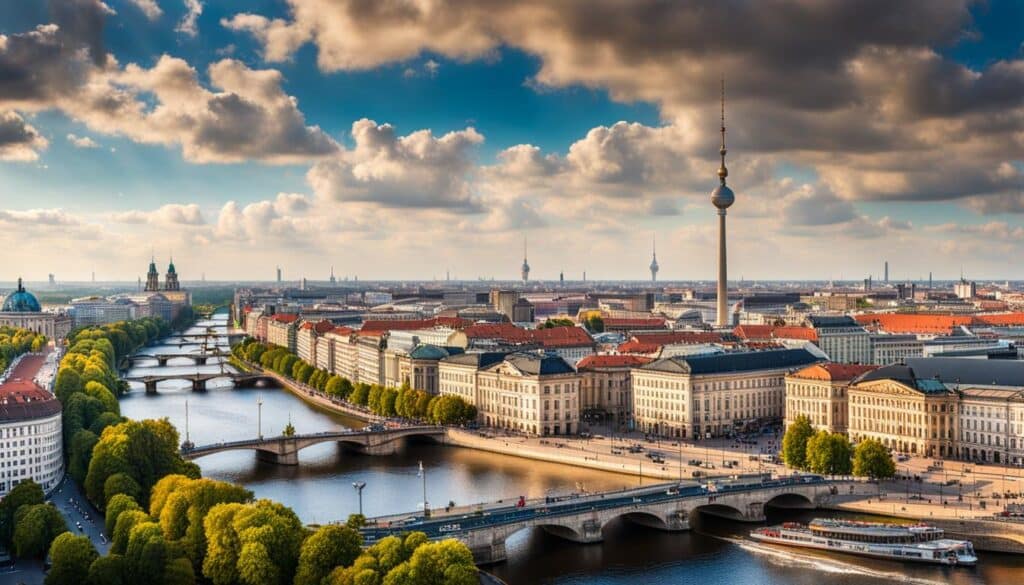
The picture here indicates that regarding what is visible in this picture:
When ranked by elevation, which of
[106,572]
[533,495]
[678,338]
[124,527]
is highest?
[678,338]

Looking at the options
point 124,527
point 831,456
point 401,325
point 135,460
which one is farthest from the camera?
point 401,325

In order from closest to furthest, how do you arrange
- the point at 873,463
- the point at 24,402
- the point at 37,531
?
the point at 37,531
the point at 873,463
the point at 24,402

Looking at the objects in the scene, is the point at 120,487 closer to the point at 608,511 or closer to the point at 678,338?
the point at 608,511

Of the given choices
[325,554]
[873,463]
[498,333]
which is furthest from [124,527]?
[498,333]

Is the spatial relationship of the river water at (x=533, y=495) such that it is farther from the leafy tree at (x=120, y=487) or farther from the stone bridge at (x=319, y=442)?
the leafy tree at (x=120, y=487)

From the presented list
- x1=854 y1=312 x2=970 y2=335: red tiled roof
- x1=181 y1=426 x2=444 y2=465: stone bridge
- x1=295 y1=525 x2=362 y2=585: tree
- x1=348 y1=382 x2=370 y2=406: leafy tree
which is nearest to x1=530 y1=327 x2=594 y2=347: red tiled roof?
x1=348 y1=382 x2=370 y2=406: leafy tree

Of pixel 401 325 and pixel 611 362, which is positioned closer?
pixel 611 362

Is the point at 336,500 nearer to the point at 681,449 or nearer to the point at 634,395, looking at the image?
the point at 681,449

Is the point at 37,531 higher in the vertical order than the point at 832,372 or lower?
lower
